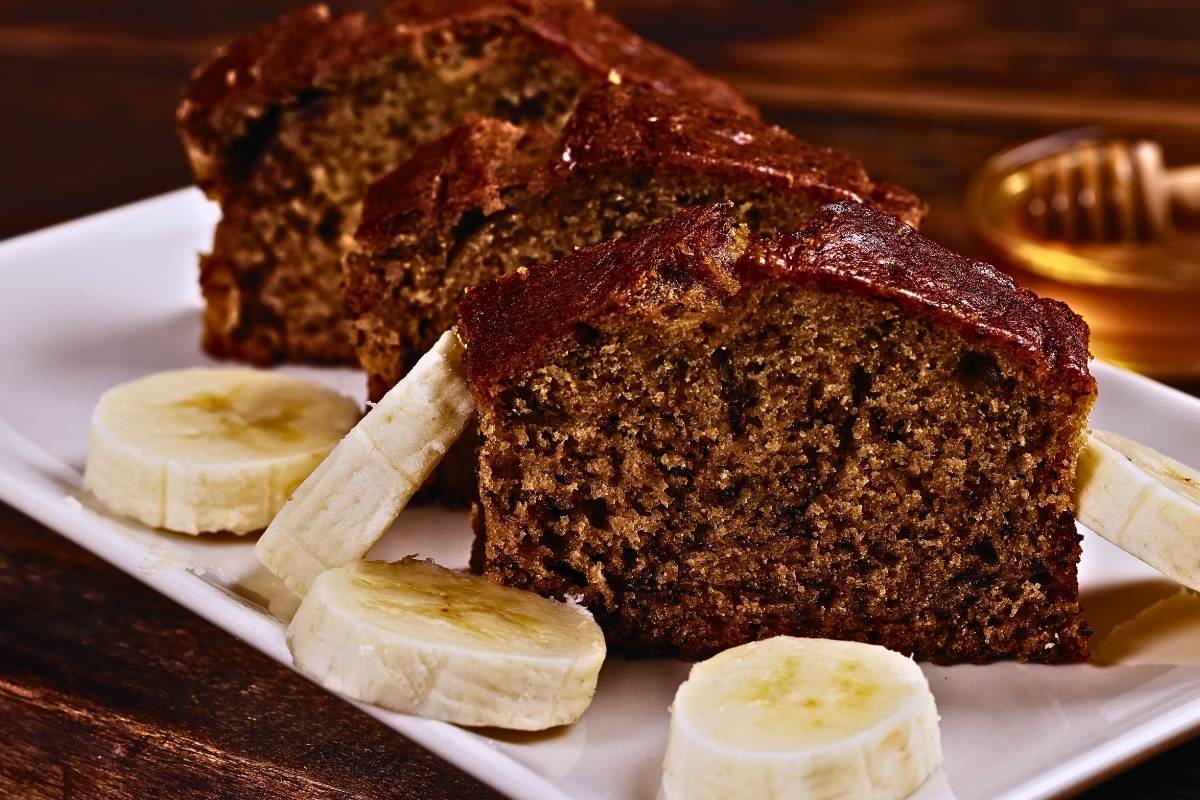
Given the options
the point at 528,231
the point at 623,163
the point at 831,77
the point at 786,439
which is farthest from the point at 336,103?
the point at 831,77

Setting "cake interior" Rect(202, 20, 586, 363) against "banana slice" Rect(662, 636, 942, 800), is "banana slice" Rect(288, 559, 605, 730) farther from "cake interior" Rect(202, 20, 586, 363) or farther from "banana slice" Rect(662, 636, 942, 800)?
"cake interior" Rect(202, 20, 586, 363)

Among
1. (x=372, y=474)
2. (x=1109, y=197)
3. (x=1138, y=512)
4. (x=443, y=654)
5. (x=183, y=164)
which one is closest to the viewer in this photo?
(x=443, y=654)

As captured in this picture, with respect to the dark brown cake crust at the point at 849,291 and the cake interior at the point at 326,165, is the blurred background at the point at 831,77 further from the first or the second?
the dark brown cake crust at the point at 849,291

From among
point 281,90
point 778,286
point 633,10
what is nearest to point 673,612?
point 778,286

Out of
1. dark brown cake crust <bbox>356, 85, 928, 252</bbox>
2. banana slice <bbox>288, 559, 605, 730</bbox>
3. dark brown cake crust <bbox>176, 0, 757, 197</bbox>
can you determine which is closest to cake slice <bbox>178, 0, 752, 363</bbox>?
dark brown cake crust <bbox>176, 0, 757, 197</bbox>

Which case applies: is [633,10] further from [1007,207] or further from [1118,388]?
[1118,388]

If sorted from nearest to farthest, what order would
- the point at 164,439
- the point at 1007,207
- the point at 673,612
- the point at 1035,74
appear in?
the point at 673,612 → the point at 164,439 → the point at 1007,207 → the point at 1035,74

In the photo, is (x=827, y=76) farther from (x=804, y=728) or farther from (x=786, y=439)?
(x=804, y=728)
